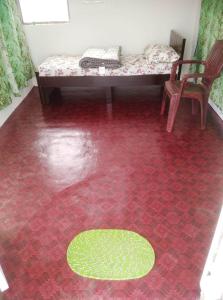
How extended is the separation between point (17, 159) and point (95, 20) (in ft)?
8.45

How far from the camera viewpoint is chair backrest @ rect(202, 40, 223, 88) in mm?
2412

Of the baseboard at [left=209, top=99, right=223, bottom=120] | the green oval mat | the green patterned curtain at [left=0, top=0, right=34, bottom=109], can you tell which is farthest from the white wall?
the green oval mat

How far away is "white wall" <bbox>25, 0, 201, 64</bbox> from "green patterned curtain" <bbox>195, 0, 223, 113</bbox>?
295 millimetres

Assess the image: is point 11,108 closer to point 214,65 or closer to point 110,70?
point 110,70

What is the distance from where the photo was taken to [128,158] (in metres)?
2.30

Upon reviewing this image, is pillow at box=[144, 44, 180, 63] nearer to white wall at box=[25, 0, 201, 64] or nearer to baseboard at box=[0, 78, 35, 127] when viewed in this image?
white wall at box=[25, 0, 201, 64]

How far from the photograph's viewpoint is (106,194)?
188cm

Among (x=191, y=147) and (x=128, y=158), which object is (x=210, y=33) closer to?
(x=191, y=147)

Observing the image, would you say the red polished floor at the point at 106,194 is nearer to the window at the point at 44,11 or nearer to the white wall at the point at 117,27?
the white wall at the point at 117,27

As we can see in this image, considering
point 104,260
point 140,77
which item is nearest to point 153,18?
point 140,77

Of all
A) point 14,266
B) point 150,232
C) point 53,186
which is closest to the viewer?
point 14,266

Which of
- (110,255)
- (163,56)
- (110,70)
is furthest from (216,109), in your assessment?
(110,255)

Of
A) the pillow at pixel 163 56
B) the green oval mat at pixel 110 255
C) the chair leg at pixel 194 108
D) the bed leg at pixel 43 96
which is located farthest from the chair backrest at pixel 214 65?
the bed leg at pixel 43 96

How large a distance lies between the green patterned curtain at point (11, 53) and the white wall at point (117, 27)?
397 mm
